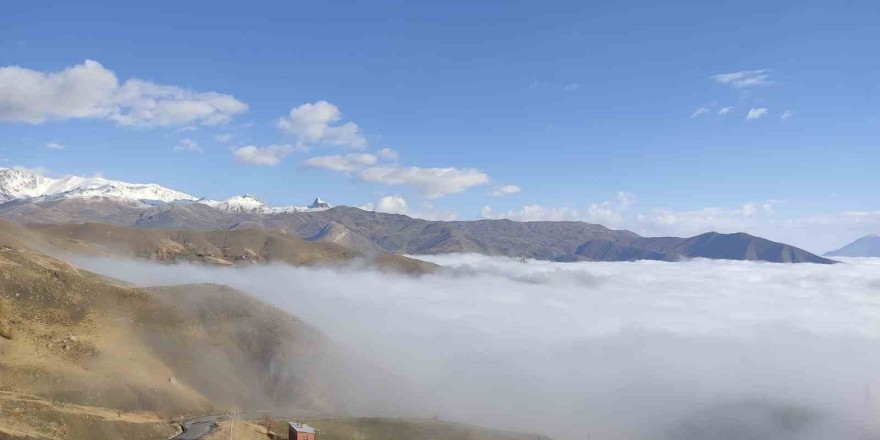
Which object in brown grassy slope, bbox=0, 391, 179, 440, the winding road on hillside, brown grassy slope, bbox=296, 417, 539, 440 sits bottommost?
brown grassy slope, bbox=296, 417, 539, 440

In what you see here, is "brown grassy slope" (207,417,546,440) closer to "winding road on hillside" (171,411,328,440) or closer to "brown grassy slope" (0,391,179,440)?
"winding road on hillside" (171,411,328,440)

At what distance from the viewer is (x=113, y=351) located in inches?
6161

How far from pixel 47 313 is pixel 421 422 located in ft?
360

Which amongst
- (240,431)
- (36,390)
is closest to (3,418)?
(36,390)

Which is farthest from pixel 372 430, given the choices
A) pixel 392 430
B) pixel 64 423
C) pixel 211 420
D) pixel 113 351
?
pixel 64 423

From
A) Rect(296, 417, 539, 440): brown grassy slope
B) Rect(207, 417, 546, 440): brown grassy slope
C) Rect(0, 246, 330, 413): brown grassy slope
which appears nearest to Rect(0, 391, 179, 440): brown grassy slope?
Rect(0, 246, 330, 413): brown grassy slope

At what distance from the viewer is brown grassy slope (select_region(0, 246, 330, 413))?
13350 centimetres

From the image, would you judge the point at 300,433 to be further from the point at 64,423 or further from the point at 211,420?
the point at 64,423

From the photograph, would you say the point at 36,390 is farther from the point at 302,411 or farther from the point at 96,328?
the point at 302,411

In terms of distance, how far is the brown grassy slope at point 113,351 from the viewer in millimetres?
133500

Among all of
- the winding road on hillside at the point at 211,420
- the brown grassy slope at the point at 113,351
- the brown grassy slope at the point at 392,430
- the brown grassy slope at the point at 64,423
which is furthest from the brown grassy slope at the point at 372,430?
the brown grassy slope at the point at 113,351

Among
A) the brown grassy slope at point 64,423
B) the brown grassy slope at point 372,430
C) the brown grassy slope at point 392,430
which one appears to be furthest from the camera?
the brown grassy slope at point 392,430

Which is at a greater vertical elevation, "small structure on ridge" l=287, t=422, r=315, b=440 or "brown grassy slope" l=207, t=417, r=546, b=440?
"small structure on ridge" l=287, t=422, r=315, b=440

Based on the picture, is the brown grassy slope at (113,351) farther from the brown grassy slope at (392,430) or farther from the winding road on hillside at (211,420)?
the brown grassy slope at (392,430)
